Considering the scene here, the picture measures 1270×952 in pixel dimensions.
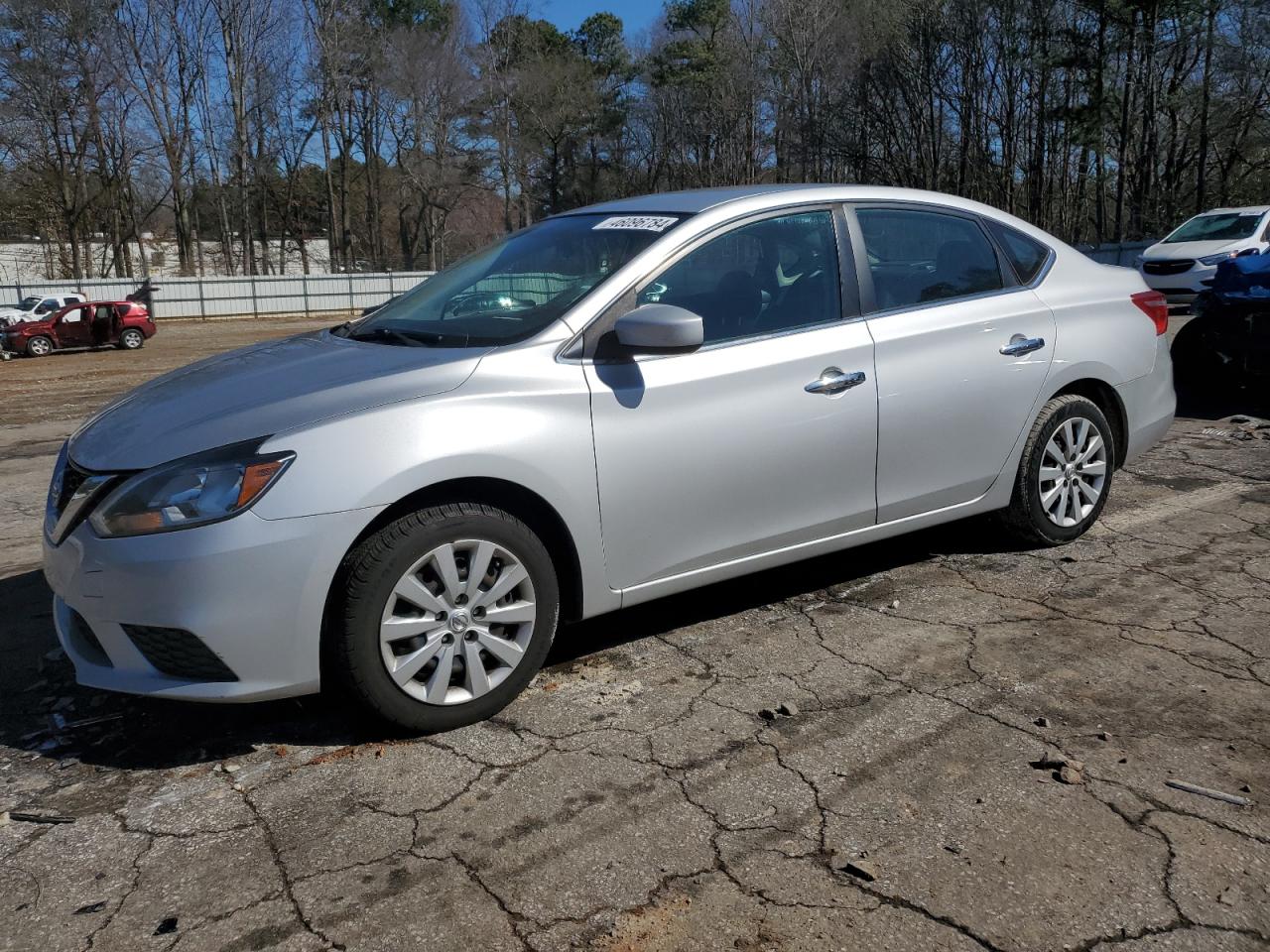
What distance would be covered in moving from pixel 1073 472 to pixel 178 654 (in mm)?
3794

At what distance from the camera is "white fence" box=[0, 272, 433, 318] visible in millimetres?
35219

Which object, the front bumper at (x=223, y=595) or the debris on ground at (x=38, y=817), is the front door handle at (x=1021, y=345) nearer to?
the front bumper at (x=223, y=595)

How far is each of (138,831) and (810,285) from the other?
2.89 m

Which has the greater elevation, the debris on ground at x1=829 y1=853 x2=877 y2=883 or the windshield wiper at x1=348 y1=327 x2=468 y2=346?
the windshield wiper at x1=348 y1=327 x2=468 y2=346

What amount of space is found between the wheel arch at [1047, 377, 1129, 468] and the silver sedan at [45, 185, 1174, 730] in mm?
38

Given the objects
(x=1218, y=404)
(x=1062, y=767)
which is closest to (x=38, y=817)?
(x=1062, y=767)

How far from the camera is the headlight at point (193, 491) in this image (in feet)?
9.64

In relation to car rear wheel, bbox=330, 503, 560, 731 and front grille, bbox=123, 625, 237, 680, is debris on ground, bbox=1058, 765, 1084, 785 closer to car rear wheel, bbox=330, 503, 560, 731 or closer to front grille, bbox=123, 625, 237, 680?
car rear wheel, bbox=330, 503, 560, 731

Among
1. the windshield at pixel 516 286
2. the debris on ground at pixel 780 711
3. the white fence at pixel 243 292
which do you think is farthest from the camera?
the white fence at pixel 243 292

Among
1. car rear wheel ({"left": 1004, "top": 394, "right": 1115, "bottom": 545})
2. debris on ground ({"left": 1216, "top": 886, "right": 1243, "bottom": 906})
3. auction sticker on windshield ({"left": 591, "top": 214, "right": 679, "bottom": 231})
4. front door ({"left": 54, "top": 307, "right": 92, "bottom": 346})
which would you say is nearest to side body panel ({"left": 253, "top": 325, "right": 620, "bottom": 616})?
auction sticker on windshield ({"left": 591, "top": 214, "right": 679, "bottom": 231})

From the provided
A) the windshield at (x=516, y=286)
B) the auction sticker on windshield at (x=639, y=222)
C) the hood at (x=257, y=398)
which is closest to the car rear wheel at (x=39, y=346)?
the windshield at (x=516, y=286)

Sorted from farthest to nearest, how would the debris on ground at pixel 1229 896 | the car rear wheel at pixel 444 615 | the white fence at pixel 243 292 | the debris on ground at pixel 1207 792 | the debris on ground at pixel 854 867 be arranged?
the white fence at pixel 243 292
the car rear wheel at pixel 444 615
the debris on ground at pixel 1207 792
the debris on ground at pixel 854 867
the debris on ground at pixel 1229 896

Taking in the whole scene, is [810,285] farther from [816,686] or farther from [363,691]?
[363,691]

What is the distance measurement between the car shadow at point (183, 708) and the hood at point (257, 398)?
88 cm
